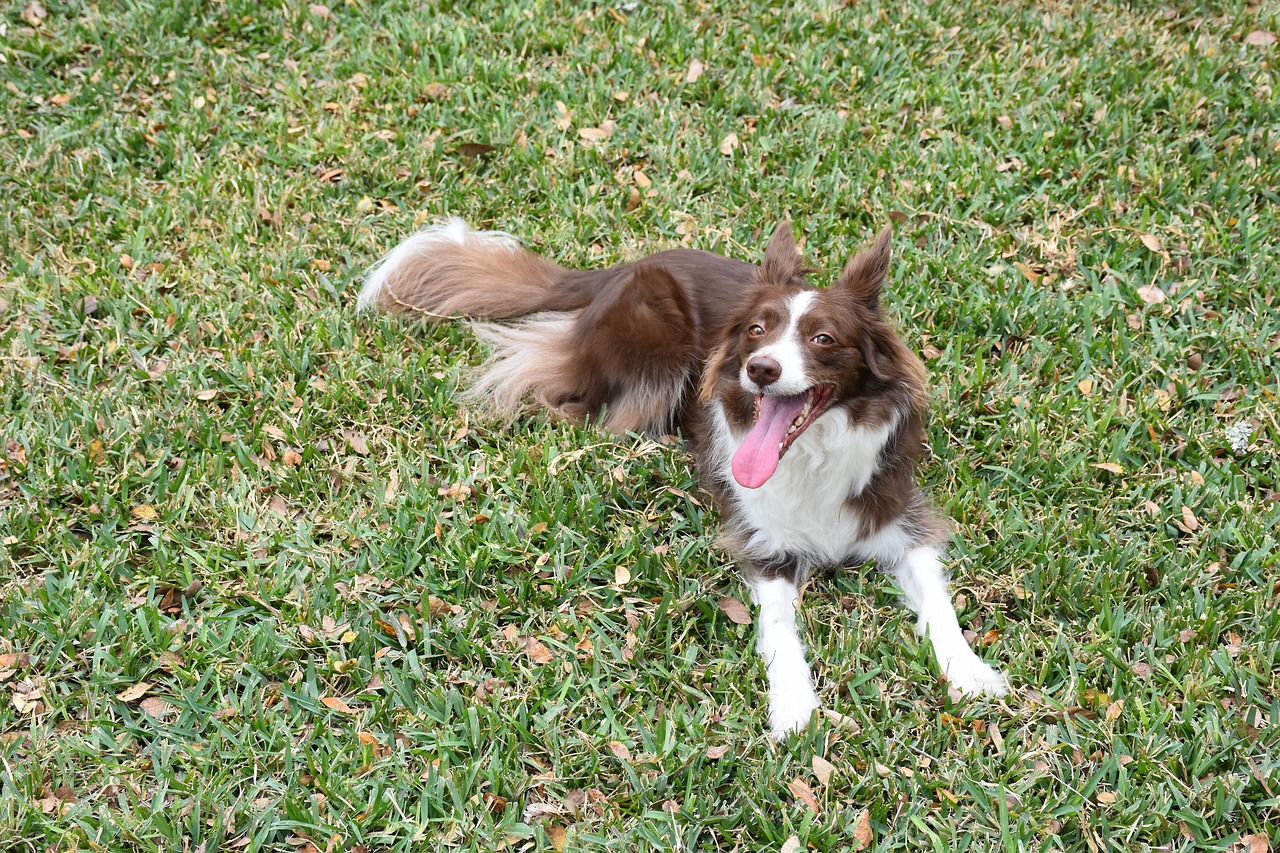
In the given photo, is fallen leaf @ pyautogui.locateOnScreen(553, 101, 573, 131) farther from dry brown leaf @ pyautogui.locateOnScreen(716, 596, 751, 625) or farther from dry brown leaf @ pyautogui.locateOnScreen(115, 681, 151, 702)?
dry brown leaf @ pyautogui.locateOnScreen(115, 681, 151, 702)

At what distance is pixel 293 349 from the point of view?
4.99m

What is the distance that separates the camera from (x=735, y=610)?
3.92 metres

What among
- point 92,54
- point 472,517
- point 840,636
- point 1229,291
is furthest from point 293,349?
point 1229,291

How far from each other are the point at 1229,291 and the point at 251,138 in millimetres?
5463

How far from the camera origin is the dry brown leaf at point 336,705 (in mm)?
3568

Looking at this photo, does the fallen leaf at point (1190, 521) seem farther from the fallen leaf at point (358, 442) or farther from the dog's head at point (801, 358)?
the fallen leaf at point (358, 442)

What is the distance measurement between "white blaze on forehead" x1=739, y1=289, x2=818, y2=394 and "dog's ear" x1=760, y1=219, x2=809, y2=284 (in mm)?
305

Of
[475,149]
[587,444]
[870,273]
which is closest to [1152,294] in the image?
[870,273]

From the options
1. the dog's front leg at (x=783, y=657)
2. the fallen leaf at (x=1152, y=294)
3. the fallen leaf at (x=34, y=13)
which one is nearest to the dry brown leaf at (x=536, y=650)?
the dog's front leg at (x=783, y=657)

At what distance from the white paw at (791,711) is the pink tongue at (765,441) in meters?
0.70

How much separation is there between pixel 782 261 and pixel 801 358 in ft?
1.90

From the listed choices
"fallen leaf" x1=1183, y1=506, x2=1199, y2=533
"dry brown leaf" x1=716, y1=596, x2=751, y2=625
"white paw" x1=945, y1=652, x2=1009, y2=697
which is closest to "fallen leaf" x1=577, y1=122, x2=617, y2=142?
"dry brown leaf" x1=716, y1=596, x2=751, y2=625

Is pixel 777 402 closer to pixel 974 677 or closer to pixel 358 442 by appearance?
pixel 974 677

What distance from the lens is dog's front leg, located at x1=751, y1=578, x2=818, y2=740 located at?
11.4ft
